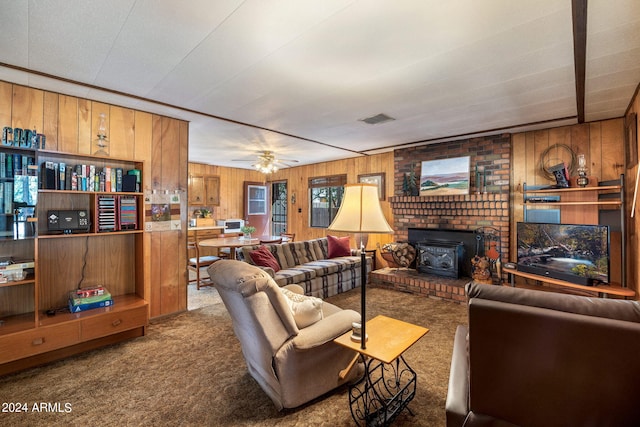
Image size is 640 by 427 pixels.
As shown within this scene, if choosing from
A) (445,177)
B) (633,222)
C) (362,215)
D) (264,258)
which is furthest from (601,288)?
(264,258)

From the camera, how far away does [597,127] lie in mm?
3570

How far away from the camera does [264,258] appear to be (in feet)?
12.6

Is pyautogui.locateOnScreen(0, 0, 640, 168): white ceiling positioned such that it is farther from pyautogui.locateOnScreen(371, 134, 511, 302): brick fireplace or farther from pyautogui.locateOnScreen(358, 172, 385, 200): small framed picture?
pyautogui.locateOnScreen(358, 172, 385, 200): small framed picture

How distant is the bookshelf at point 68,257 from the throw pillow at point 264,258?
128 cm

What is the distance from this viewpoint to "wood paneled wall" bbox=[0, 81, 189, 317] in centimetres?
261

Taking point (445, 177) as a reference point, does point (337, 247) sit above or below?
below

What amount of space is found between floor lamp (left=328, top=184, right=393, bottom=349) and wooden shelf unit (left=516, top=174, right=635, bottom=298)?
9.97ft

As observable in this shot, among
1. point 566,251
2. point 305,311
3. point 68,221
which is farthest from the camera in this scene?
point 566,251

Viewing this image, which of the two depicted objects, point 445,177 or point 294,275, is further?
point 445,177

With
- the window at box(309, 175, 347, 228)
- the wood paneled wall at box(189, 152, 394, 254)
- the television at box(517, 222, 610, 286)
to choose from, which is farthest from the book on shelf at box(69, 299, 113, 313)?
the television at box(517, 222, 610, 286)

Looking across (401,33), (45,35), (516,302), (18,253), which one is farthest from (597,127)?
(18,253)

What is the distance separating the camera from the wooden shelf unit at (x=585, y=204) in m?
3.11

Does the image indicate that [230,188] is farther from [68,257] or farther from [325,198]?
[68,257]

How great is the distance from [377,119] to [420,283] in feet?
8.60
